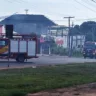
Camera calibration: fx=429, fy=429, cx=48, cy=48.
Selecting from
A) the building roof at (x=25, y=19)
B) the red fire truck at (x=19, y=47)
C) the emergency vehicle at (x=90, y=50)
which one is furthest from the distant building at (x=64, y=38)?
the red fire truck at (x=19, y=47)

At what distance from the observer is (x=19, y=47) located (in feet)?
151

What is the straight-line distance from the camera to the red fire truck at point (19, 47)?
44906 millimetres

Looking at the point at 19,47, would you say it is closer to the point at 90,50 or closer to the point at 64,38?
the point at 90,50

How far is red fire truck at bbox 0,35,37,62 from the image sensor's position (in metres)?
44.9

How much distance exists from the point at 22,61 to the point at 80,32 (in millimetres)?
88991

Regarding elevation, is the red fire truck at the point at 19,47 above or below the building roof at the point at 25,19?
below

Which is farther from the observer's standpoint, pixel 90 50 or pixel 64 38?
pixel 64 38

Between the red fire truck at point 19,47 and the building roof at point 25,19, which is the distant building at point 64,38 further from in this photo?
Result: the red fire truck at point 19,47

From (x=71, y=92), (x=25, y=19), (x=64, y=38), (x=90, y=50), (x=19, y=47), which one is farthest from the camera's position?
(x=25, y=19)

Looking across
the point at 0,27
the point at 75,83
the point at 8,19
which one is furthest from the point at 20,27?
the point at 75,83

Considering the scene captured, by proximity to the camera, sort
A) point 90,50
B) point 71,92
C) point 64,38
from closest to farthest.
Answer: point 71,92 → point 90,50 → point 64,38

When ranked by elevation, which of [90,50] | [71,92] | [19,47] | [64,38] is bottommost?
[71,92]

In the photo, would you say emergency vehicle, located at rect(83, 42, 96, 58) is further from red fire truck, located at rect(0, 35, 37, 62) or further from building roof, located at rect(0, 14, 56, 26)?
building roof, located at rect(0, 14, 56, 26)

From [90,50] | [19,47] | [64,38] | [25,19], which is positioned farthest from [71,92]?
[25,19]
